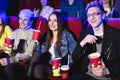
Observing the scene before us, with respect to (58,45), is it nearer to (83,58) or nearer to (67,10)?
(83,58)

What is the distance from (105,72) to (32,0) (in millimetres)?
3769

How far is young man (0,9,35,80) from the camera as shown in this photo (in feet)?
10.8

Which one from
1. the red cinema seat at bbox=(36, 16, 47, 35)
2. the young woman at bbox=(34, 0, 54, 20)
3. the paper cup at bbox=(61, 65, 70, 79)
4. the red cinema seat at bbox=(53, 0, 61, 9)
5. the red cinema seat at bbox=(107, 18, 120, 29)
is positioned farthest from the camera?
the red cinema seat at bbox=(53, 0, 61, 9)

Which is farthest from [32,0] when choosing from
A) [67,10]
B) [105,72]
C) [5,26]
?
[105,72]

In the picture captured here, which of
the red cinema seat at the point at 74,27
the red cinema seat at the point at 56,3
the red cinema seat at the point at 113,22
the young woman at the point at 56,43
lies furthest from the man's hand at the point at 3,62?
the red cinema seat at the point at 56,3

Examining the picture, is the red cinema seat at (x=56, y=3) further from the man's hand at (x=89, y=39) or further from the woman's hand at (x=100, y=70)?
the woman's hand at (x=100, y=70)

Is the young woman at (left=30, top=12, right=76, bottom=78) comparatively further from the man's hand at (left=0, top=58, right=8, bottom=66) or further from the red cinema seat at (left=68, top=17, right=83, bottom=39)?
the man's hand at (left=0, top=58, right=8, bottom=66)

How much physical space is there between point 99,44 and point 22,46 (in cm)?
105

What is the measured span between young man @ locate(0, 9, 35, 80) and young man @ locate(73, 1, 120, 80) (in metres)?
0.65

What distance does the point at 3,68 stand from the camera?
10.6 ft

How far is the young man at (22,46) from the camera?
3.30 metres

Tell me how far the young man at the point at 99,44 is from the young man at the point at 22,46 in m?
0.65

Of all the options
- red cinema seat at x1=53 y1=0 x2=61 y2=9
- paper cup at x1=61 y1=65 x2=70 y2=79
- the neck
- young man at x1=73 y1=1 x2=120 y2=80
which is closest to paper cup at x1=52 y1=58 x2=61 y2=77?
paper cup at x1=61 y1=65 x2=70 y2=79

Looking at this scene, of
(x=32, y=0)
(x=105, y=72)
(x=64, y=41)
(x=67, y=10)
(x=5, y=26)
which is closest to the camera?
(x=105, y=72)
